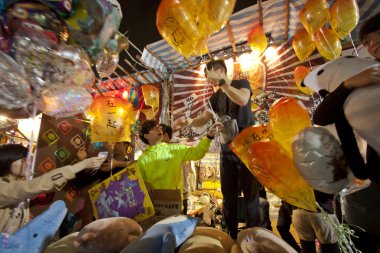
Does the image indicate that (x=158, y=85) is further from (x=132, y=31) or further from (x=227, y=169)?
(x=227, y=169)

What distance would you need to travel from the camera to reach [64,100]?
1943mm

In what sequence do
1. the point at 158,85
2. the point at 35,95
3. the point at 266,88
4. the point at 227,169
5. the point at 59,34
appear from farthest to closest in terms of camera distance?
the point at 158,85 < the point at 266,88 < the point at 227,169 < the point at 35,95 < the point at 59,34

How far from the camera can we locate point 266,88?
4.68 metres

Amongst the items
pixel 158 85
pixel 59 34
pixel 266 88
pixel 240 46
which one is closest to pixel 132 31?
pixel 158 85

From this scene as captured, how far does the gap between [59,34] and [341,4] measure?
357cm

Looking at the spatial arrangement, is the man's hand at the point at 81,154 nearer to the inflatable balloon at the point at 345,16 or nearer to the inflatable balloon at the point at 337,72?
the inflatable balloon at the point at 337,72

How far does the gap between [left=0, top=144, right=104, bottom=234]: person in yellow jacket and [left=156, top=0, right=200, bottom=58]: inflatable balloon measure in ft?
4.80

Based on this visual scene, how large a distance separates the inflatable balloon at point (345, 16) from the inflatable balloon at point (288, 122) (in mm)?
2423

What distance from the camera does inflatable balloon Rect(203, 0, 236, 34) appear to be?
216 centimetres

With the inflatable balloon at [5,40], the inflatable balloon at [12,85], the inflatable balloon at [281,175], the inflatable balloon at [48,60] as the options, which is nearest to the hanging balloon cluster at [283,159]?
the inflatable balloon at [281,175]

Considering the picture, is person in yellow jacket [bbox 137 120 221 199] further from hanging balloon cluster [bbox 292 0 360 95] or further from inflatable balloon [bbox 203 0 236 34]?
hanging balloon cluster [bbox 292 0 360 95]

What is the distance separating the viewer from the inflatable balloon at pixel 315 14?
3023mm

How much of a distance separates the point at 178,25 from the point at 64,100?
A: 4.42ft

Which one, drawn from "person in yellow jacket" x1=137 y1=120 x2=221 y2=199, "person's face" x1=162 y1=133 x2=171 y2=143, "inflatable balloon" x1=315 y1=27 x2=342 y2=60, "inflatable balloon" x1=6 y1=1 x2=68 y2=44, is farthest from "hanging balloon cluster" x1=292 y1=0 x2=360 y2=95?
"inflatable balloon" x1=6 y1=1 x2=68 y2=44
